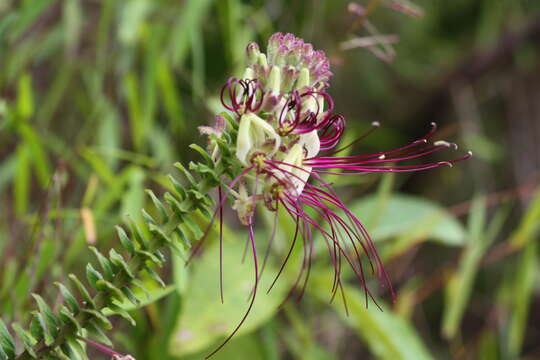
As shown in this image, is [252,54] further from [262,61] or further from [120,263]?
[120,263]

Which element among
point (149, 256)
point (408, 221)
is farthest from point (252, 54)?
point (408, 221)

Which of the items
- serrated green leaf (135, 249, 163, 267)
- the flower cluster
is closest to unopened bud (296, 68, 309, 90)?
the flower cluster

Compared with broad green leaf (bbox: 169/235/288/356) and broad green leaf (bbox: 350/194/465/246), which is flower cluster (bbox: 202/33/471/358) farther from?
broad green leaf (bbox: 350/194/465/246)

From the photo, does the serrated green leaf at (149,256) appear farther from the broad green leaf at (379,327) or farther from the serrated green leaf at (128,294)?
the broad green leaf at (379,327)

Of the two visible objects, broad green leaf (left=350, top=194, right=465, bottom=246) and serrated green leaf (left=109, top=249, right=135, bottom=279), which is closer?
serrated green leaf (left=109, top=249, right=135, bottom=279)

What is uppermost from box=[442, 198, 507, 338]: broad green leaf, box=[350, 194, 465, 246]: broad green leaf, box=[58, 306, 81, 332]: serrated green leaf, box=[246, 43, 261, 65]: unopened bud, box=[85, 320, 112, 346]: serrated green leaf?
box=[246, 43, 261, 65]: unopened bud

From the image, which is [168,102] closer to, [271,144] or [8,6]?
[8,6]
